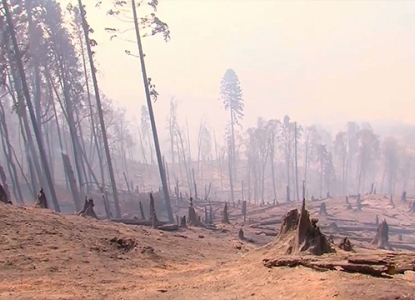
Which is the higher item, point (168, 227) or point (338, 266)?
point (338, 266)

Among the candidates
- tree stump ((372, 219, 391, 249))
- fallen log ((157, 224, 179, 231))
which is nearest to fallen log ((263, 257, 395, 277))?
fallen log ((157, 224, 179, 231))

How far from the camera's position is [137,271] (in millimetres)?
7617

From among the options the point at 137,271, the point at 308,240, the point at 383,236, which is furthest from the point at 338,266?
the point at 383,236

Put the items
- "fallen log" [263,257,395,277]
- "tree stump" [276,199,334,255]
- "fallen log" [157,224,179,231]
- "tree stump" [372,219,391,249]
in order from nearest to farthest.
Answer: "fallen log" [263,257,395,277], "tree stump" [276,199,334,255], "fallen log" [157,224,179,231], "tree stump" [372,219,391,249]

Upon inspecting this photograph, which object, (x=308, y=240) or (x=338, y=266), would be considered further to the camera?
(x=308, y=240)

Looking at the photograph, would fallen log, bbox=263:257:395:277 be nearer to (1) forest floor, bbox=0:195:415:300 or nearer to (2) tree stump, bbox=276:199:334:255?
(1) forest floor, bbox=0:195:415:300

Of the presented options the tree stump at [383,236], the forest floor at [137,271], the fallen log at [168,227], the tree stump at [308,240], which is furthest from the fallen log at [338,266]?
the tree stump at [383,236]

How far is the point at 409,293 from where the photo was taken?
14.6 feet

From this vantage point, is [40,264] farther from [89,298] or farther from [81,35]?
[81,35]

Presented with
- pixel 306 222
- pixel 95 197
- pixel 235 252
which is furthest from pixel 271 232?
pixel 95 197

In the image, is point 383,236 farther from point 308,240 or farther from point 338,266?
point 338,266

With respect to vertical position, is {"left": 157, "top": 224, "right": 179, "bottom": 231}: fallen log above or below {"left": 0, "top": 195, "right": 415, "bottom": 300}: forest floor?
below

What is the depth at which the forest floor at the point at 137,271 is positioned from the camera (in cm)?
504

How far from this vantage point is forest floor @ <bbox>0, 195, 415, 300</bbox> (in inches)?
199
